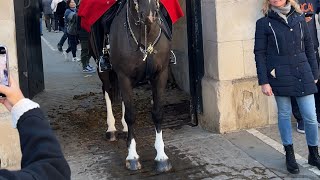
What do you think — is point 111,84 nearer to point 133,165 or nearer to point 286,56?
point 133,165

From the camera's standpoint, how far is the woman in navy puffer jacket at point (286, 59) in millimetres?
4758

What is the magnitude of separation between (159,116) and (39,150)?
12.3 ft

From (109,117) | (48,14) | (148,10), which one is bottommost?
(109,117)

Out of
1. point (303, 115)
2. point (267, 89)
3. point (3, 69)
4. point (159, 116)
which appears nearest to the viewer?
point (3, 69)

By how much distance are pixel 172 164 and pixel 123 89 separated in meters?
0.93

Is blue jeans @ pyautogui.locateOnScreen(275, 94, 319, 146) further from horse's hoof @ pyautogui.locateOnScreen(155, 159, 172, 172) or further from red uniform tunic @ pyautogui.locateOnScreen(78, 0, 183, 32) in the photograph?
red uniform tunic @ pyautogui.locateOnScreen(78, 0, 183, 32)

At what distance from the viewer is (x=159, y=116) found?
5488 mm

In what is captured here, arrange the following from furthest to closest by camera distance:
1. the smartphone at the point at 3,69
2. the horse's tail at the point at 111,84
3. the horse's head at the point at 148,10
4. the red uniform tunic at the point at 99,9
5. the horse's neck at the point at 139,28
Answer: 1. the horse's tail at the point at 111,84
2. the red uniform tunic at the point at 99,9
3. the horse's neck at the point at 139,28
4. the horse's head at the point at 148,10
5. the smartphone at the point at 3,69

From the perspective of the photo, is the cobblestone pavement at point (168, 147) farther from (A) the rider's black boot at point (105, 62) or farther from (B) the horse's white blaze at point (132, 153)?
(A) the rider's black boot at point (105, 62)

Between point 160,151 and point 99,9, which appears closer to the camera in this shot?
point 160,151

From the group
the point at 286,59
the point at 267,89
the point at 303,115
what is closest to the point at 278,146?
the point at 303,115

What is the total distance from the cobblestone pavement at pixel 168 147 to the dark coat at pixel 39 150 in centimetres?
329

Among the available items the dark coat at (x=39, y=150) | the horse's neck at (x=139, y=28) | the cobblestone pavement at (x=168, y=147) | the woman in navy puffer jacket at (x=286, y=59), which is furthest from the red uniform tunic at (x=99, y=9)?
the dark coat at (x=39, y=150)

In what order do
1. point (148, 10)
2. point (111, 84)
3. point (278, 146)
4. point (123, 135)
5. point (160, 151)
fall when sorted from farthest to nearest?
point (111, 84)
point (123, 135)
point (278, 146)
point (160, 151)
point (148, 10)
